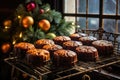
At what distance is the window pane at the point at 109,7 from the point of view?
148 centimetres

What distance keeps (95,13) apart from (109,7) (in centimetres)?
14

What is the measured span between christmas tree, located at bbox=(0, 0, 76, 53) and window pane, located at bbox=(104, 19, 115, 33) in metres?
0.23

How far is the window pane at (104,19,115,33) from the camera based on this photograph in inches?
58.8

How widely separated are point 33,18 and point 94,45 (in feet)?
1.74

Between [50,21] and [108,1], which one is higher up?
[108,1]

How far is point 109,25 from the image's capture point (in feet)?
4.98

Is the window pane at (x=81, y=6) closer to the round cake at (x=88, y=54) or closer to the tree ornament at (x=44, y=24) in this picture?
the tree ornament at (x=44, y=24)

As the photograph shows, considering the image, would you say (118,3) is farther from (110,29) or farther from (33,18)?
(33,18)

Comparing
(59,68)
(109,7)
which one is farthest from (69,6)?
(59,68)

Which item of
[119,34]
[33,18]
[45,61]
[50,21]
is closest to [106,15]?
[119,34]

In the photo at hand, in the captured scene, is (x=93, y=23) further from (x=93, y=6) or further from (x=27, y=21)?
(x=27, y=21)

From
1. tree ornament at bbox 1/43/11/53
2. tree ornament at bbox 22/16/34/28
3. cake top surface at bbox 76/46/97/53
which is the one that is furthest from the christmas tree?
cake top surface at bbox 76/46/97/53

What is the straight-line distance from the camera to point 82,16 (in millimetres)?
1700

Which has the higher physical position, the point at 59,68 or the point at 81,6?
the point at 81,6
